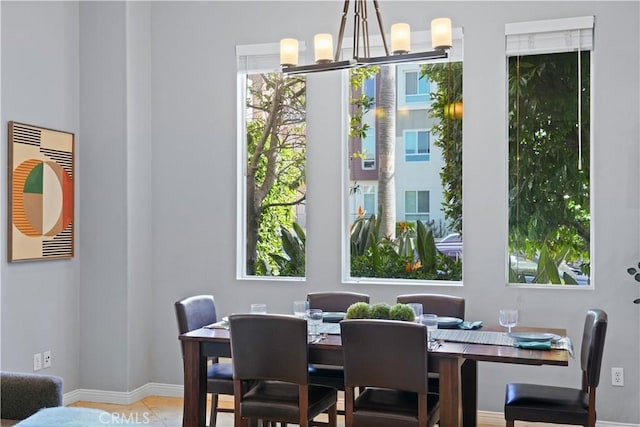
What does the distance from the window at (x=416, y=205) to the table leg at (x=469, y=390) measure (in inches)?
51.7

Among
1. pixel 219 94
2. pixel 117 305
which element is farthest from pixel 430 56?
pixel 117 305

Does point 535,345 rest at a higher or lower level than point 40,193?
lower

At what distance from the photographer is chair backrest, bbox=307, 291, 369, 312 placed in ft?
13.9

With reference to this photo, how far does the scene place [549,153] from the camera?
14.6 ft

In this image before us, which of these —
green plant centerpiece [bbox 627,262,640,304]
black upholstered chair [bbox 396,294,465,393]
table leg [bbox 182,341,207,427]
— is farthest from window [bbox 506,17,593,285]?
table leg [bbox 182,341,207,427]

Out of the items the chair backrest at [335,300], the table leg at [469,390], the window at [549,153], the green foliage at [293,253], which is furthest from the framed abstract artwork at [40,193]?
the window at [549,153]

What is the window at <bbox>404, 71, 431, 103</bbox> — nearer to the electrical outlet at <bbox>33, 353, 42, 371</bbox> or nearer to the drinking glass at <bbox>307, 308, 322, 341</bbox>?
the drinking glass at <bbox>307, 308, 322, 341</bbox>

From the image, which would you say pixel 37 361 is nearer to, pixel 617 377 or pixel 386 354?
pixel 386 354

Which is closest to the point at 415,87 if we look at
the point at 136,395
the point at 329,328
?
the point at 329,328

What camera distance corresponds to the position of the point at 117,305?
4871 millimetres

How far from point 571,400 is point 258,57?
3203 mm

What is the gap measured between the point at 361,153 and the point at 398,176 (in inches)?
12.6

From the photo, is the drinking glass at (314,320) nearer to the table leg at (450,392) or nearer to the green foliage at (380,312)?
the green foliage at (380,312)

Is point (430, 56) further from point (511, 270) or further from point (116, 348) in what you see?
point (116, 348)
